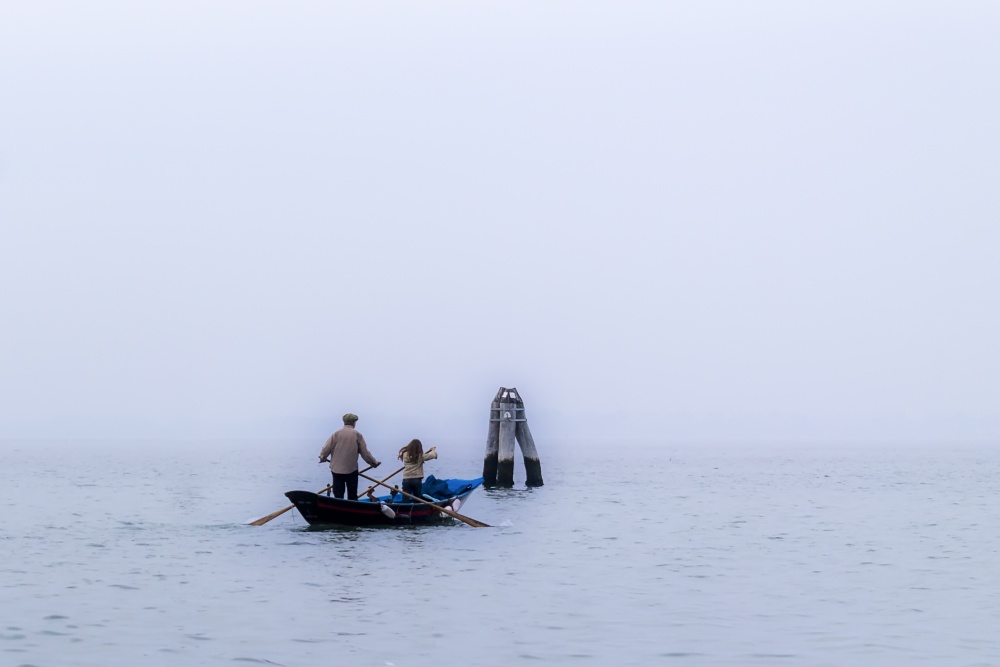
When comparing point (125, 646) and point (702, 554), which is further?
point (702, 554)

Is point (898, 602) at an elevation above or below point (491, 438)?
below

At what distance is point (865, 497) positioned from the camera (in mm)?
46750

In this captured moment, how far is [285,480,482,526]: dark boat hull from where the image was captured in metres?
24.7

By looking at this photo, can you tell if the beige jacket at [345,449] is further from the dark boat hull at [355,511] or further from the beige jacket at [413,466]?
the beige jacket at [413,466]

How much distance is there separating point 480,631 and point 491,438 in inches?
1033

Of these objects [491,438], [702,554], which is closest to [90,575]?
[702,554]

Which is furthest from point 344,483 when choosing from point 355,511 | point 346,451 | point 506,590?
point 506,590

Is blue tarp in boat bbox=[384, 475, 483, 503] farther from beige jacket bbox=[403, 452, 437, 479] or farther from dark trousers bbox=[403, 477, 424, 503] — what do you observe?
beige jacket bbox=[403, 452, 437, 479]

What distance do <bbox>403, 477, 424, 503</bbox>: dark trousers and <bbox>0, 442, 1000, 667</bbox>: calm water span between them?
3.02ft

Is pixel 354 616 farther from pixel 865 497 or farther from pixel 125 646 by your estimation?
pixel 865 497

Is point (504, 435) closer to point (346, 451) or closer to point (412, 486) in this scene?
point (412, 486)

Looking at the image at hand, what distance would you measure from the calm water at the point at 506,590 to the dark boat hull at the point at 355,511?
1.37 feet

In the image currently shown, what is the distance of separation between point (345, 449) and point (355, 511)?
138cm

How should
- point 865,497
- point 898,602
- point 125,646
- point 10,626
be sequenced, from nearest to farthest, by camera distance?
point 125,646, point 10,626, point 898,602, point 865,497
